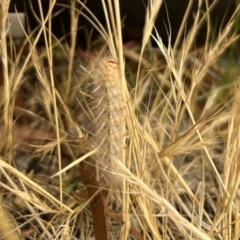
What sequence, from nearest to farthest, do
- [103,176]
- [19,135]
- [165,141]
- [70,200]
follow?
[103,176], [70,200], [19,135], [165,141]

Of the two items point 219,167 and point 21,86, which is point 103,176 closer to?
point 219,167

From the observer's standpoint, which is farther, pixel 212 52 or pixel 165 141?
pixel 165 141

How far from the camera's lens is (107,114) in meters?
0.75

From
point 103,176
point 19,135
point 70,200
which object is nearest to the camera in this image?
point 103,176

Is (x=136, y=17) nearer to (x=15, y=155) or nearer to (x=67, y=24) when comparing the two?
(x=67, y=24)

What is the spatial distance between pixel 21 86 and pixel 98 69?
0.88 m

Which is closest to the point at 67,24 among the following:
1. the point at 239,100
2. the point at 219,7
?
the point at 219,7

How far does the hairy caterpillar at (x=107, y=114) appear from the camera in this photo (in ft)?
2.38


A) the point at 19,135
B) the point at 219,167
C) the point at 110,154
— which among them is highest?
the point at 110,154

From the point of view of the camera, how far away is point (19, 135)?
1.28m

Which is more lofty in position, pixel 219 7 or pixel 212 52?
pixel 212 52

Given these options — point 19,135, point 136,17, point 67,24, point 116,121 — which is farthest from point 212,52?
point 67,24

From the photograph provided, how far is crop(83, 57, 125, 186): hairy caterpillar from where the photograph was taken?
0.73 m

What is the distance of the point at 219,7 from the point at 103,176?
2.85 feet
